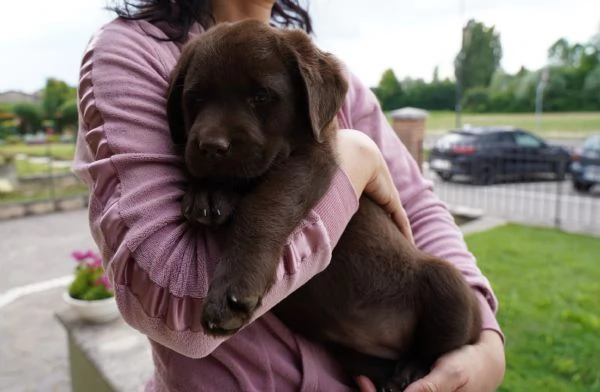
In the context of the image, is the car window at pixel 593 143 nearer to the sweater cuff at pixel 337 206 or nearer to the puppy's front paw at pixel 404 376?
the puppy's front paw at pixel 404 376

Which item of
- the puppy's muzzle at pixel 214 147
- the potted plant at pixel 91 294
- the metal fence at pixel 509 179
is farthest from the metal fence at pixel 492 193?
the puppy's muzzle at pixel 214 147

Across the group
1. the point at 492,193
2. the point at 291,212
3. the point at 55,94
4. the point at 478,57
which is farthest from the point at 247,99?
the point at 478,57

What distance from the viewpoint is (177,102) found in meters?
1.22

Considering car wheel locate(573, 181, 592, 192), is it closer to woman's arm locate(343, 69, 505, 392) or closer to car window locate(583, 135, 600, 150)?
car window locate(583, 135, 600, 150)

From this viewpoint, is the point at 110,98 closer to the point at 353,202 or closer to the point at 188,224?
the point at 188,224

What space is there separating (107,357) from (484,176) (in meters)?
11.6

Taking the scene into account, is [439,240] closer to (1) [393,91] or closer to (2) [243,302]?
(2) [243,302]

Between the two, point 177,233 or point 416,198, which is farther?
point 416,198

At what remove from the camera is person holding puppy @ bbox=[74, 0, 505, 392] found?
3.30 feet

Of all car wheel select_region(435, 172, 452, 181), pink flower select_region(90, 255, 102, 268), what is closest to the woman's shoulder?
pink flower select_region(90, 255, 102, 268)

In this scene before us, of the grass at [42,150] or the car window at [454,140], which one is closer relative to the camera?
the car window at [454,140]

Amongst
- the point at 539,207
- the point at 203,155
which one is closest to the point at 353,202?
the point at 203,155

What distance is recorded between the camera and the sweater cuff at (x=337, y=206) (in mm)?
1152

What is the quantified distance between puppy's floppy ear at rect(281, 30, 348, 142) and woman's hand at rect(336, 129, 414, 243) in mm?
100
